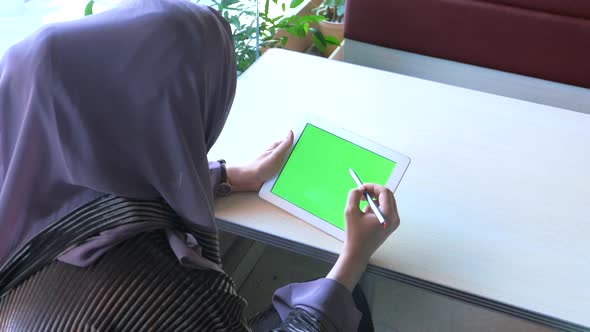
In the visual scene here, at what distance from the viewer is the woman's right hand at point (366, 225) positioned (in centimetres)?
90

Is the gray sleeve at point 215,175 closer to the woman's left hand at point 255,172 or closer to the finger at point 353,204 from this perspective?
the woman's left hand at point 255,172

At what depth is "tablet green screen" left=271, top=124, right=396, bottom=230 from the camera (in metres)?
1.01

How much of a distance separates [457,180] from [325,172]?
28 centimetres

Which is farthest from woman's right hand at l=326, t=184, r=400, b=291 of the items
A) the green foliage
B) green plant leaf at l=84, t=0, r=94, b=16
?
green plant leaf at l=84, t=0, r=94, b=16

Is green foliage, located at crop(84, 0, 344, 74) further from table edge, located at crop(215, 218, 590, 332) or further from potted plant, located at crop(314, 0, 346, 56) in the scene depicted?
table edge, located at crop(215, 218, 590, 332)

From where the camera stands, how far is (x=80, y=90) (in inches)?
25.4

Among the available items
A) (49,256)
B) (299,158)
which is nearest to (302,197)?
(299,158)

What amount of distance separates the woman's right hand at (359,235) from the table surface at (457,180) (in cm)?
4

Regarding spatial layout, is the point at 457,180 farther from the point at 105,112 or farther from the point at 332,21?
the point at 332,21

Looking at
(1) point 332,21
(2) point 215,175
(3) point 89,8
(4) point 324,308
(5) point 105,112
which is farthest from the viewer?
(1) point 332,21

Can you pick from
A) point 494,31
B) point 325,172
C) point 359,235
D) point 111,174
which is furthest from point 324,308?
point 494,31

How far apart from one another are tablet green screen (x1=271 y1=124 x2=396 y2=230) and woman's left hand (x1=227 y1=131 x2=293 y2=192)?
2 cm

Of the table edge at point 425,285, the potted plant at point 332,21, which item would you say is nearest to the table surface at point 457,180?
the table edge at point 425,285

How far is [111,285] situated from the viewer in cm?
68
